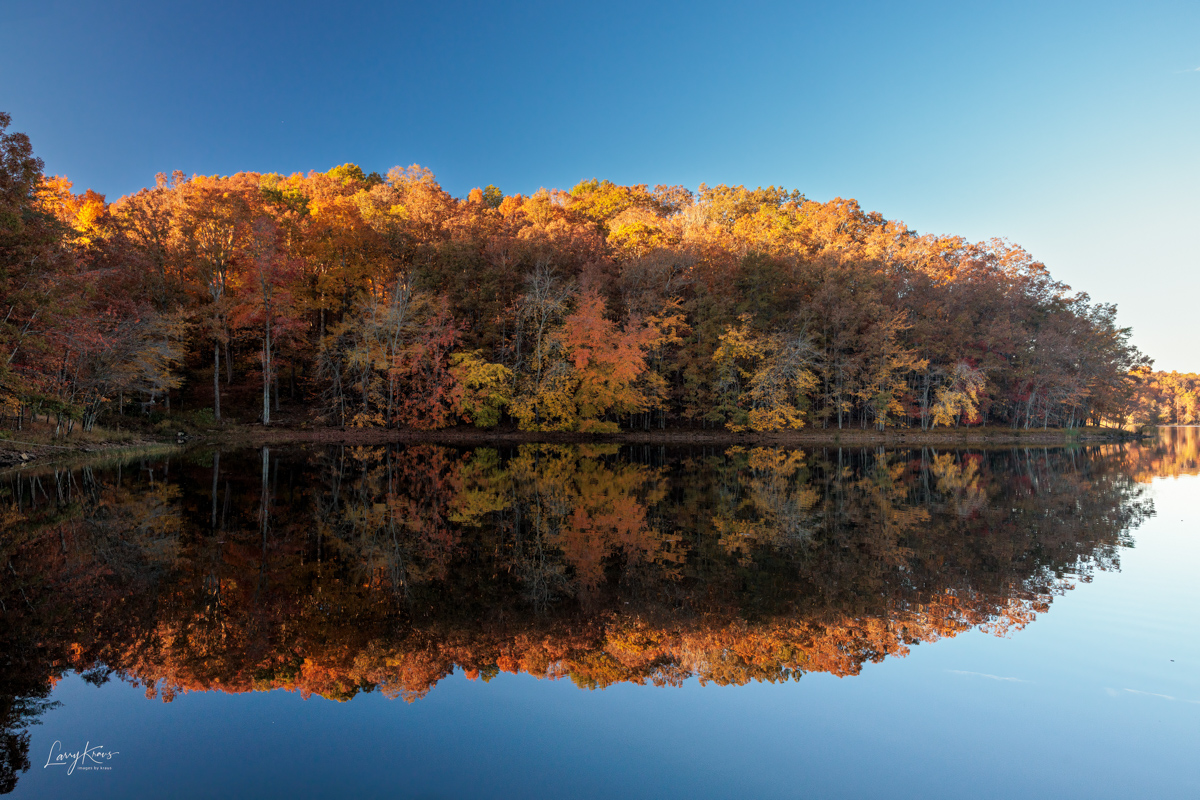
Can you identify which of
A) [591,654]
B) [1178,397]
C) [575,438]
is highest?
[1178,397]

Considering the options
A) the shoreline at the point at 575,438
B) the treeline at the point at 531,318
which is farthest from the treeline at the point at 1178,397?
the shoreline at the point at 575,438

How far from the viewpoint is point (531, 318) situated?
36625 mm

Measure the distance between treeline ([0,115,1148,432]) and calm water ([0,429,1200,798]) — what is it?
22530 mm

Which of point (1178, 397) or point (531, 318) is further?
point (1178, 397)

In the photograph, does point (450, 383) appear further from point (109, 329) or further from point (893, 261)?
point (893, 261)

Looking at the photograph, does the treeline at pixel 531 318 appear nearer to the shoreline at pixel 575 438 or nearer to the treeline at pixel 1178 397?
the shoreline at pixel 575 438

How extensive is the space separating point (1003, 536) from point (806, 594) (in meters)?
5.64

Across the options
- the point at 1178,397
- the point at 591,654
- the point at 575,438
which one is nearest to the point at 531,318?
the point at 575,438

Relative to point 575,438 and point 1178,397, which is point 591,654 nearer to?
point 575,438

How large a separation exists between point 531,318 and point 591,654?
32.1 m

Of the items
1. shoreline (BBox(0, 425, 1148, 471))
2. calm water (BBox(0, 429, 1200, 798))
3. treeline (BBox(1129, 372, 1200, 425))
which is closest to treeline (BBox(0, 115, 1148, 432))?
shoreline (BBox(0, 425, 1148, 471))

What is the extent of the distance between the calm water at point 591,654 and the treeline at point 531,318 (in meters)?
22.5

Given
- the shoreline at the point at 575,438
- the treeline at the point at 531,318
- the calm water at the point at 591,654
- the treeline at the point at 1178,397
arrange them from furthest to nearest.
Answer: the treeline at the point at 1178,397
the treeline at the point at 531,318
the shoreline at the point at 575,438
the calm water at the point at 591,654

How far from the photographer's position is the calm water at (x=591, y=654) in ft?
12.7
